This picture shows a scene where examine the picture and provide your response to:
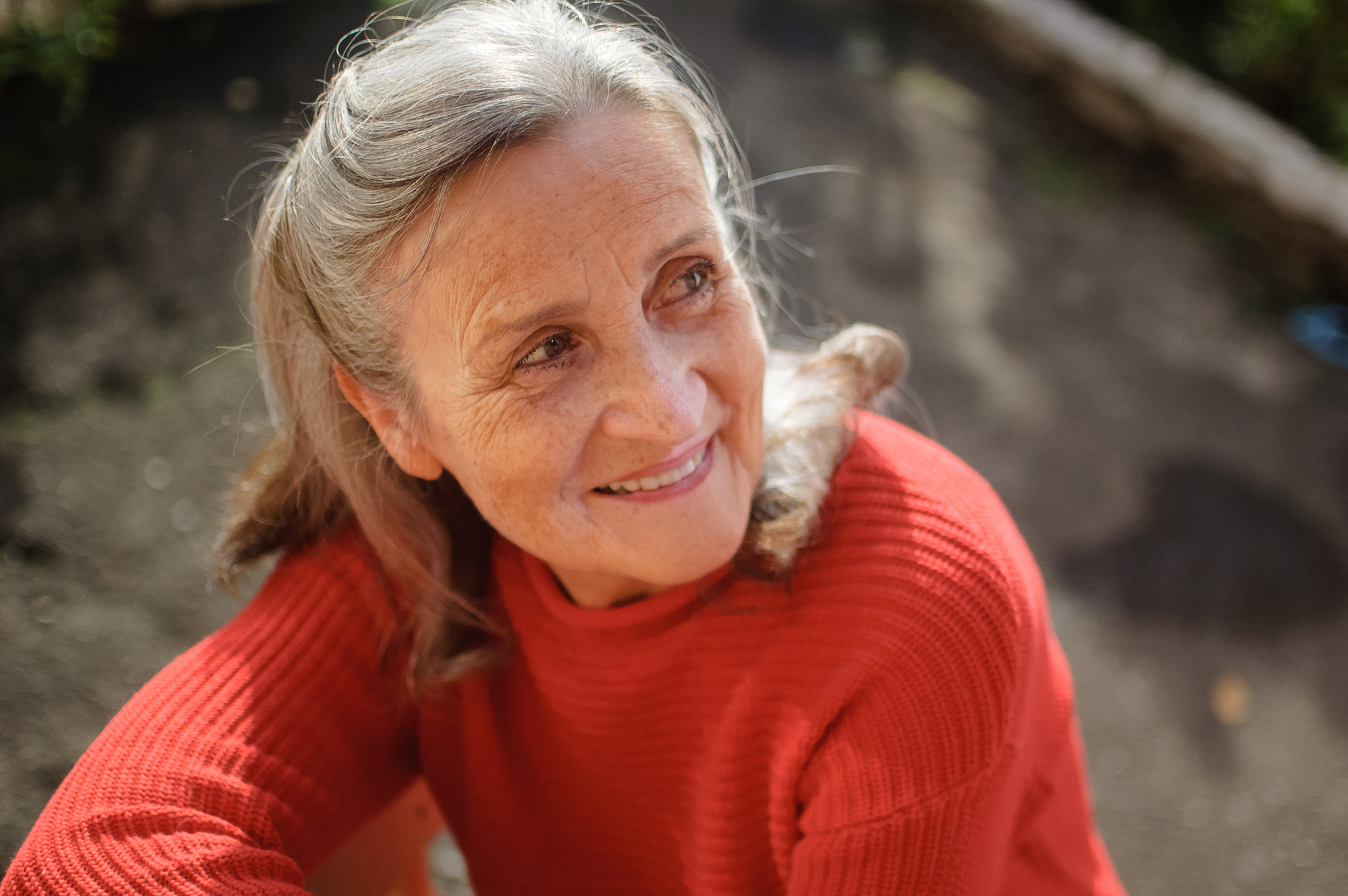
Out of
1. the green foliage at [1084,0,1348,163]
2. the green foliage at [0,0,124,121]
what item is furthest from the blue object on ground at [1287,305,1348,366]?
the green foliage at [0,0,124,121]

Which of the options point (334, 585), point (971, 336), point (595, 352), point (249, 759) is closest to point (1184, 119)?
point (971, 336)

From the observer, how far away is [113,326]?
4098mm

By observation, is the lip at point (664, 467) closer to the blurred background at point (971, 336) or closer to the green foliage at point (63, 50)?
the blurred background at point (971, 336)

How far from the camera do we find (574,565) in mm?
1533

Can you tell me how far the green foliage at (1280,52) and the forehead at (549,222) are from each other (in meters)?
5.17

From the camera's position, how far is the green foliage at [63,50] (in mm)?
4949

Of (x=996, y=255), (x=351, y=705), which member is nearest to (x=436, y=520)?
(x=351, y=705)

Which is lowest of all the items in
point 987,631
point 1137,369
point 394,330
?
point 1137,369

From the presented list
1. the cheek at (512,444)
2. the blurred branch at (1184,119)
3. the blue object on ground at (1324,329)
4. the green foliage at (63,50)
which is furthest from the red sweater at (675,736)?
the green foliage at (63,50)

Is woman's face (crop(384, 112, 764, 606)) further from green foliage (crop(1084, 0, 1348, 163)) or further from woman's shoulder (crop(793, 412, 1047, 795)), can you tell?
green foliage (crop(1084, 0, 1348, 163))

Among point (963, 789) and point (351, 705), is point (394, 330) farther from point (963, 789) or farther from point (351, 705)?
point (963, 789)

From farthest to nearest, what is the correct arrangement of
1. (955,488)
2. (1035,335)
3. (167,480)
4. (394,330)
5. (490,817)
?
(1035,335), (167,480), (490,817), (955,488), (394,330)

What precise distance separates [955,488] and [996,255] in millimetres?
3500

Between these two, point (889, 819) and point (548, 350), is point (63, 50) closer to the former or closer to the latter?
point (548, 350)
